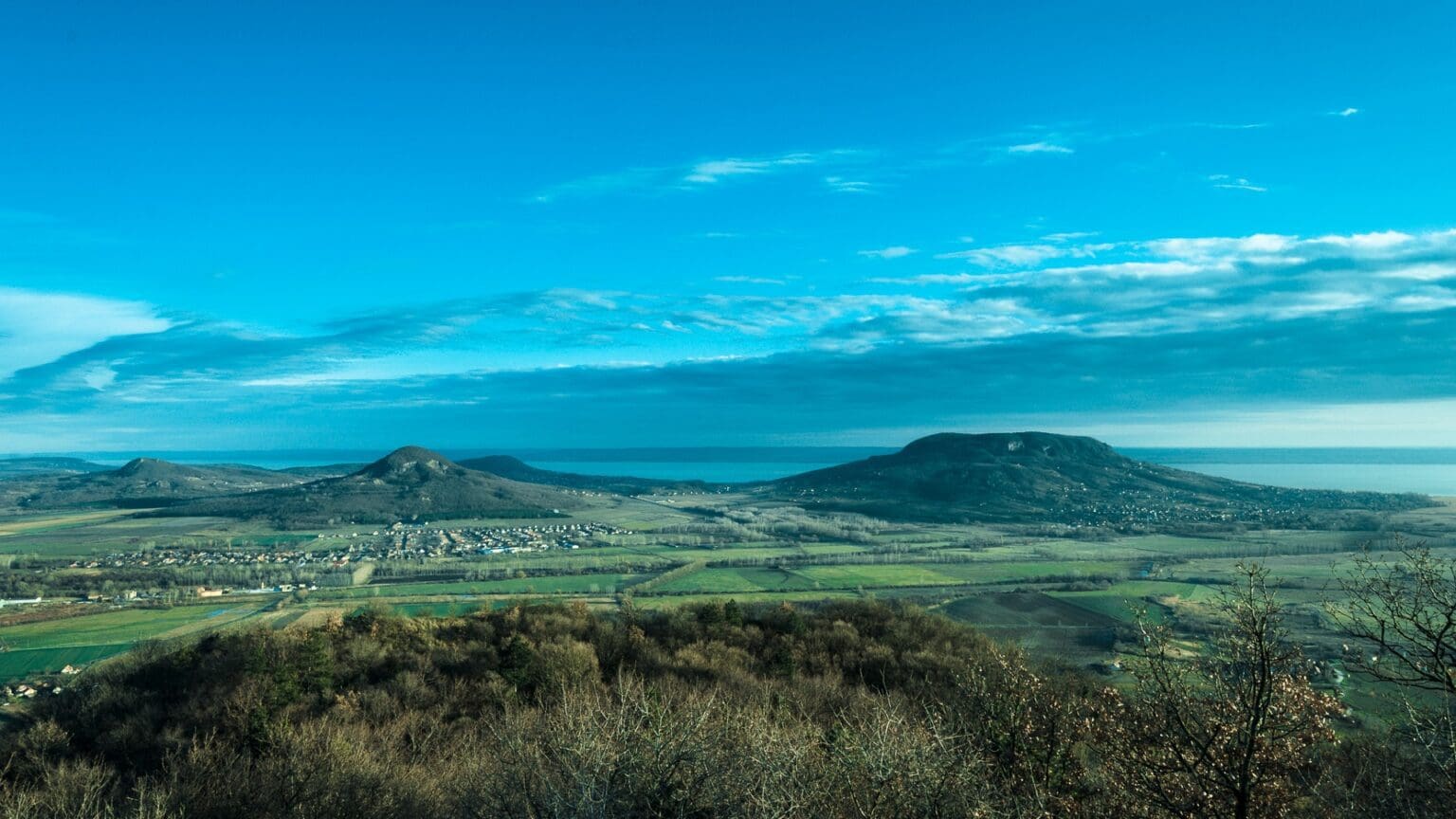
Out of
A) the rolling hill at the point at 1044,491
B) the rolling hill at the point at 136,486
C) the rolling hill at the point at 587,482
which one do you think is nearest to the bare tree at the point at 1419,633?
the rolling hill at the point at 1044,491

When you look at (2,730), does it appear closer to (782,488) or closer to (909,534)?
(909,534)

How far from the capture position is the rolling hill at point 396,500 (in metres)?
116

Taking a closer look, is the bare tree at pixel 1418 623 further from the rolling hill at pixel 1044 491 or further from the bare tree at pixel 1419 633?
the rolling hill at pixel 1044 491

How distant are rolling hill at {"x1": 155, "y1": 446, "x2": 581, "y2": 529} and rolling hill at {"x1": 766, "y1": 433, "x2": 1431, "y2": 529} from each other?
A: 4739 centimetres

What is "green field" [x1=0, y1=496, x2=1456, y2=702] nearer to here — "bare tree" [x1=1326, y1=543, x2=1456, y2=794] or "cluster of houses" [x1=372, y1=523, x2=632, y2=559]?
"cluster of houses" [x1=372, y1=523, x2=632, y2=559]

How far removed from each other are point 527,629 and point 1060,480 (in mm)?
116089

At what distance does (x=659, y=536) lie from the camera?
96312mm

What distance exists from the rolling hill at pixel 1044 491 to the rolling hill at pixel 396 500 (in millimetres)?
47390

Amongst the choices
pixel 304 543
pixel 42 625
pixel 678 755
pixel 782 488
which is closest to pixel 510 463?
pixel 782 488

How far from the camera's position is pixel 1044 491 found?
12400 cm

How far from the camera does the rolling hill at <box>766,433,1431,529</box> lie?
103m

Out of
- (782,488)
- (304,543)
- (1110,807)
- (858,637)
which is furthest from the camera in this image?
(782,488)

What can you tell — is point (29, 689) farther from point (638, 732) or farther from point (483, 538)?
point (483, 538)

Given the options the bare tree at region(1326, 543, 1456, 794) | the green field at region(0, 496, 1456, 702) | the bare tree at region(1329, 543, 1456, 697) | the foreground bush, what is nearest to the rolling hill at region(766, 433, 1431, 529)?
the green field at region(0, 496, 1456, 702)
